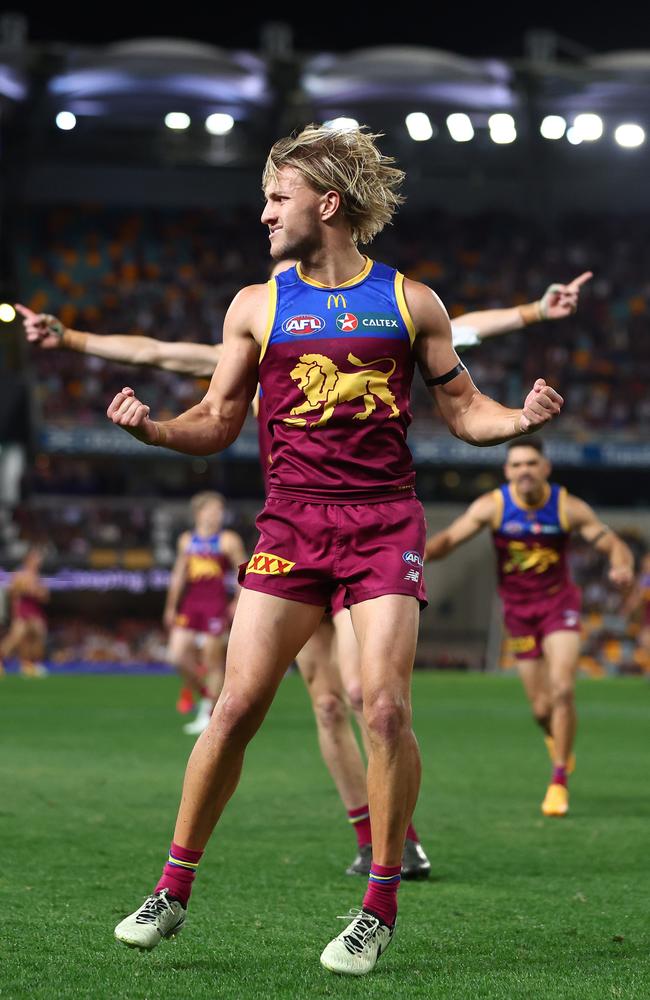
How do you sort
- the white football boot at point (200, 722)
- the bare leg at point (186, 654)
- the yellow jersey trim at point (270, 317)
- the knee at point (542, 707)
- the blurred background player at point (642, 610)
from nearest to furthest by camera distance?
the yellow jersey trim at point (270, 317), the knee at point (542, 707), the white football boot at point (200, 722), the bare leg at point (186, 654), the blurred background player at point (642, 610)

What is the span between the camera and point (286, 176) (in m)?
5.02

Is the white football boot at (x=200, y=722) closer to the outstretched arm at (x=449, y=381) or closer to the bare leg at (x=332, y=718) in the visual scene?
the bare leg at (x=332, y=718)

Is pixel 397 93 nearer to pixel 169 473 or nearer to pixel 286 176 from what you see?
pixel 169 473

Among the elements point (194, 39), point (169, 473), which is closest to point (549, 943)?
point (169, 473)

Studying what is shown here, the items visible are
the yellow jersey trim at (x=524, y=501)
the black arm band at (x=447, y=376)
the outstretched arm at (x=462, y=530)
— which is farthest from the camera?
the yellow jersey trim at (x=524, y=501)

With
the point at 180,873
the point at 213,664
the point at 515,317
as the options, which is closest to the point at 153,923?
the point at 180,873

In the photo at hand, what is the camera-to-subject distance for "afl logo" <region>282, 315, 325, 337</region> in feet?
16.0

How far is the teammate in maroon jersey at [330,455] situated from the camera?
471 centimetres

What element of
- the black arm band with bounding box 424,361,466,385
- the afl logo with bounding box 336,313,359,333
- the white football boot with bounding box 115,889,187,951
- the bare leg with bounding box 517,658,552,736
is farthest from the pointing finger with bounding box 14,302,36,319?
the bare leg with bounding box 517,658,552,736

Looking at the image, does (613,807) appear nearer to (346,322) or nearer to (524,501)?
(524,501)

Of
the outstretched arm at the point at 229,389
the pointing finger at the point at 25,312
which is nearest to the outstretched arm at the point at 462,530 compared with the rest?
the pointing finger at the point at 25,312

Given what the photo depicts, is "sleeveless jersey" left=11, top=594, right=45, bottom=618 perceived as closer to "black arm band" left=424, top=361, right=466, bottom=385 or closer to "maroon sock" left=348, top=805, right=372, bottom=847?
"maroon sock" left=348, top=805, right=372, bottom=847

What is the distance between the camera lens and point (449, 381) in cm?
507

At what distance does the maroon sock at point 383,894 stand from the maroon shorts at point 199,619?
11358mm
